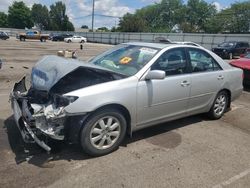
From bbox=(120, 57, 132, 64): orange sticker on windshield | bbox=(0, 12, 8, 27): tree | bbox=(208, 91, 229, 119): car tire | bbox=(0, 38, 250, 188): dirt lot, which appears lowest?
bbox=(0, 38, 250, 188): dirt lot

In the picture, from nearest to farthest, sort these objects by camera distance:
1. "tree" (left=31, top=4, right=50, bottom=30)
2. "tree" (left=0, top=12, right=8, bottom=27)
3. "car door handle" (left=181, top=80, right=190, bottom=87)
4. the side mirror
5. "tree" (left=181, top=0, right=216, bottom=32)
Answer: the side mirror
"car door handle" (left=181, top=80, right=190, bottom=87)
"tree" (left=181, top=0, right=216, bottom=32)
"tree" (left=31, top=4, right=50, bottom=30)
"tree" (left=0, top=12, right=8, bottom=27)

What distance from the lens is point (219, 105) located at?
19.3 feet

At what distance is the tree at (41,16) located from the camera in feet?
314

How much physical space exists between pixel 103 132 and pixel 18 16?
101884mm

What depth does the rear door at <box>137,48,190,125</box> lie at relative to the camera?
4.32m

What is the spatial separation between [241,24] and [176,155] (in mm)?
80460

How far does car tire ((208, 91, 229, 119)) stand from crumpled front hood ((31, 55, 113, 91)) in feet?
9.07

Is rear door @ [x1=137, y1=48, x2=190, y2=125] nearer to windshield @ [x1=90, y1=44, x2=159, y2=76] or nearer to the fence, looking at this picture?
windshield @ [x1=90, y1=44, x2=159, y2=76]

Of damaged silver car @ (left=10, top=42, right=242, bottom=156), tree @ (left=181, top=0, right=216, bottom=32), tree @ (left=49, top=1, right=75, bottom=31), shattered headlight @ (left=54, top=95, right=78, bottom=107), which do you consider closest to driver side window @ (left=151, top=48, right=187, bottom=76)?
damaged silver car @ (left=10, top=42, right=242, bottom=156)

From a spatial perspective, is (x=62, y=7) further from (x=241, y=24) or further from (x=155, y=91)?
(x=155, y=91)

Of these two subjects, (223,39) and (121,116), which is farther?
(223,39)

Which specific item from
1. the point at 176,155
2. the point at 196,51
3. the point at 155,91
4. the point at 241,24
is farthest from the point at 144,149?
the point at 241,24

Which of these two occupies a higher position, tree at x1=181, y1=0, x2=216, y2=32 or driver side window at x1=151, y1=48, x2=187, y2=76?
tree at x1=181, y1=0, x2=216, y2=32

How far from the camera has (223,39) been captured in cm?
3256
